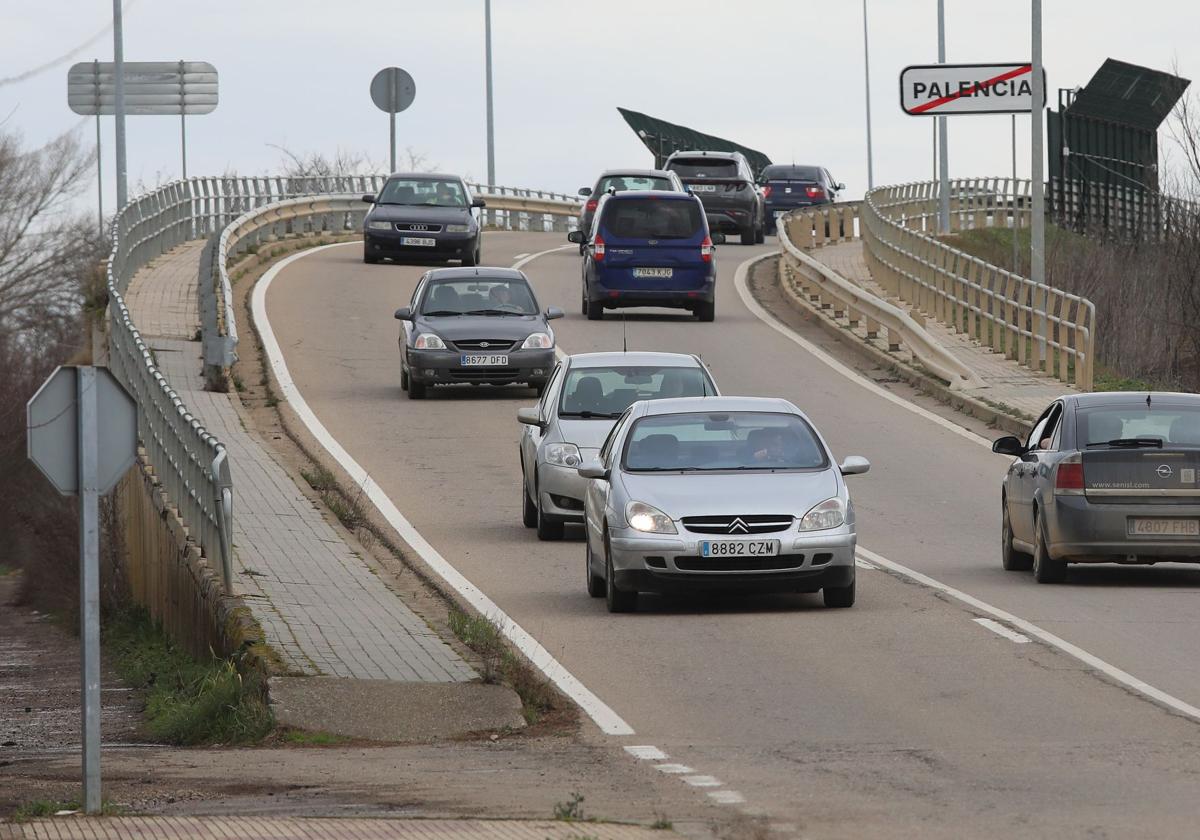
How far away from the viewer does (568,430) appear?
19.6m

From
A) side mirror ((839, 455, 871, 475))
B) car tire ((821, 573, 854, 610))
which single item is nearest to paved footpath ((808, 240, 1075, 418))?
side mirror ((839, 455, 871, 475))

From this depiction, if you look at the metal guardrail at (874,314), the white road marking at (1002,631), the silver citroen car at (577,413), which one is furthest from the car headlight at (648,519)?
the metal guardrail at (874,314)

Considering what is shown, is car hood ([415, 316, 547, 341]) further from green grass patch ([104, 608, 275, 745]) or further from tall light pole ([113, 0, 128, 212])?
tall light pole ([113, 0, 128, 212])

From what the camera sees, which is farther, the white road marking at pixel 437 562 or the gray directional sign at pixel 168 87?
the gray directional sign at pixel 168 87

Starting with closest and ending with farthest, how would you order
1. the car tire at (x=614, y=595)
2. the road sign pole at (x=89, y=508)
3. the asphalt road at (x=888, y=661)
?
the asphalt road at (x=888, y=661) → the road sign pole at (x=89, y=508) → the car tire at (x=614, y=595)

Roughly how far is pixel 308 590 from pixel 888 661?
16.1 ft

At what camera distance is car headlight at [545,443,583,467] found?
752 inches

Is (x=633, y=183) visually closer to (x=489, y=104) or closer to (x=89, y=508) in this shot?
(x=489, y=104)

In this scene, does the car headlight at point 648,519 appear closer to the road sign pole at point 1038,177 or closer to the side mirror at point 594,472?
the side mirror at point 594,472

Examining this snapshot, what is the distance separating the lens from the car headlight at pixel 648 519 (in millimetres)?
14688

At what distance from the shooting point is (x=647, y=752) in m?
10.3

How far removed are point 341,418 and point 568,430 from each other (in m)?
8.57

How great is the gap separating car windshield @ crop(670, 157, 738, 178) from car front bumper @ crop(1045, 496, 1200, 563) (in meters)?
39.1

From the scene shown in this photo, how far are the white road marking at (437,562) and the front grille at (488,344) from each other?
2.11 m
